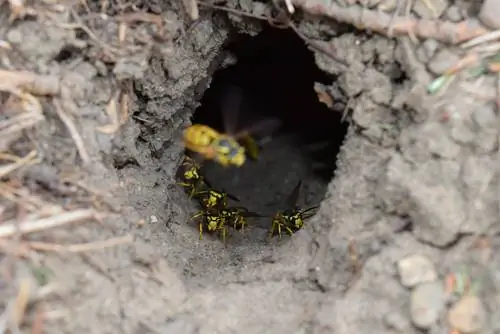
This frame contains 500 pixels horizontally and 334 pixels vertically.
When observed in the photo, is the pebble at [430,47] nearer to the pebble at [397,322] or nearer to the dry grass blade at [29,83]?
the pebble at [397,322]

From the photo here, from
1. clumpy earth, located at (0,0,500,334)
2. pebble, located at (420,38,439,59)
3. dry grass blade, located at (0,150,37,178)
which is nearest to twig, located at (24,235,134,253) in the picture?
clumpy earth, located at (0,0,500,334)

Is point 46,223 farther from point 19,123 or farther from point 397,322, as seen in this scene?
point 397,322

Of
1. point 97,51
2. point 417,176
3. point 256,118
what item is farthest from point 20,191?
point 256,118

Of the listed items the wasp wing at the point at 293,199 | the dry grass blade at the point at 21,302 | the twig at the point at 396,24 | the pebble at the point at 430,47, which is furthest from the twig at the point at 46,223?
the wasp wing at the point at 293,199

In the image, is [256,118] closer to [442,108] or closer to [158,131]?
[158,131]

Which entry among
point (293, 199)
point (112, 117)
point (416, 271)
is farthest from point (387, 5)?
point (293, 199)

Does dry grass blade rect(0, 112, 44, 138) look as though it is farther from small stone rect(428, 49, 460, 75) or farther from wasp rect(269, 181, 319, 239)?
wasp rect(269, 181, 319, 239)
